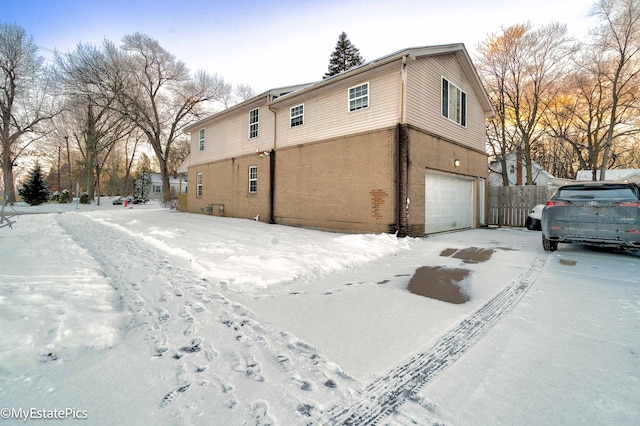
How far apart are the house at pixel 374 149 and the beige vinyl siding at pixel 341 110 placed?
4 cm

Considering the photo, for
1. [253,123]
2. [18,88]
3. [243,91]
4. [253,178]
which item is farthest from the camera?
[243,91]

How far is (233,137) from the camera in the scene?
1541 centimetres

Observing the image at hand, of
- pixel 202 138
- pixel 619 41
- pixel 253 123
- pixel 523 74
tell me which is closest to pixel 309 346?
pixel 253 123

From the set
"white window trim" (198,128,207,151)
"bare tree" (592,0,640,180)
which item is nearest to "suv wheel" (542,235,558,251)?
"bare tree" (592,0,640,180)

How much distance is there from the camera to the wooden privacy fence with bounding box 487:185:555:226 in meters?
12.4

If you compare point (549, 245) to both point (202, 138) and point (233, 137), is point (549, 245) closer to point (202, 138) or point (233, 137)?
point (233, 137)

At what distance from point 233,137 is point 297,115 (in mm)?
5062

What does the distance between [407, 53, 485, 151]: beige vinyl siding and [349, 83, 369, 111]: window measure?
142cm

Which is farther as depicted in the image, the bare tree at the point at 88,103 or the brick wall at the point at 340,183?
the bare tree at the point at 88,103

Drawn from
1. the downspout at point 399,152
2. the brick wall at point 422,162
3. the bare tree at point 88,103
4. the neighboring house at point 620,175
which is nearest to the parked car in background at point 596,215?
the brick wall at point 422,162

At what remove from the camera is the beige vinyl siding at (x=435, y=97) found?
9.07 metres

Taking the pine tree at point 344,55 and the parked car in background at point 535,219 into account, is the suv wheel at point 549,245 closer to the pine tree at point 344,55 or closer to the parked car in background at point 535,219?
the parked car in background at point 535,219

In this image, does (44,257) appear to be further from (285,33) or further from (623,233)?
(285,33)

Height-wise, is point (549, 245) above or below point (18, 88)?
below
